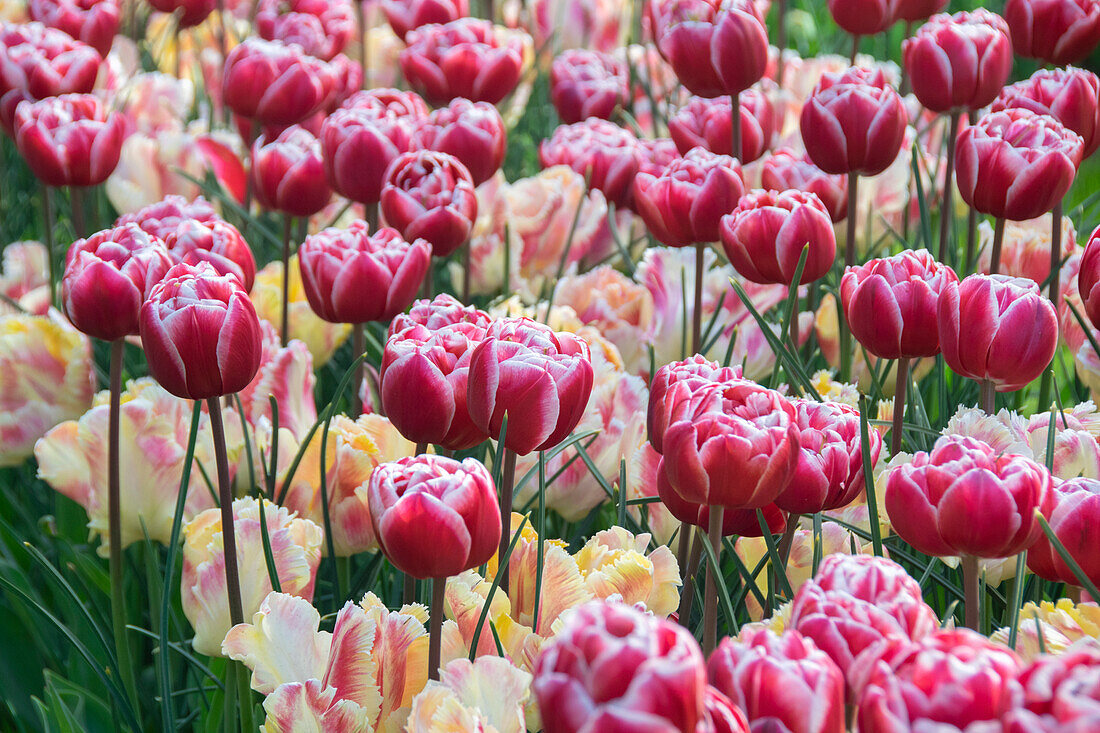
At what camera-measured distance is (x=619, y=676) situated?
322mm

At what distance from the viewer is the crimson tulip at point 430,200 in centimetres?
96

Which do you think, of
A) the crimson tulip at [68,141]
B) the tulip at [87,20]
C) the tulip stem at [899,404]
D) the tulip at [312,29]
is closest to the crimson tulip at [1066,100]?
the tulip stem at [899,404]

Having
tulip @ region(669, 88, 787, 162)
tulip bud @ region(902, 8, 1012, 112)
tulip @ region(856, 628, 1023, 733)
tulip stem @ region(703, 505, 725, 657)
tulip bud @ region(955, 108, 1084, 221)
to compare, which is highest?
tulip bud @ region(902, 8, 1012, 112)

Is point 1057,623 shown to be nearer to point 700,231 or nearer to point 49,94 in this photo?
point 700,231

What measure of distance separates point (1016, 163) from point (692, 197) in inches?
10.4

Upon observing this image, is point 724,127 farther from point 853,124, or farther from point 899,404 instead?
point 899,404

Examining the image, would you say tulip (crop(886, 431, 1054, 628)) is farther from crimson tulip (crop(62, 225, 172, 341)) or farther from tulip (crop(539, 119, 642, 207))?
tulip (crop(539, 119, 642, 207))

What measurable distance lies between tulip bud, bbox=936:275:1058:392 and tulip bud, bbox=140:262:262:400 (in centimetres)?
44

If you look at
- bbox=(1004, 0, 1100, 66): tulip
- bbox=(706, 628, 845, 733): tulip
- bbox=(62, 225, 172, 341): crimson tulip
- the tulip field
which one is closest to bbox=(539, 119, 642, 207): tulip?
the tulip field

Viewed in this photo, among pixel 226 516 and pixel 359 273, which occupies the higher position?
pixel 359 273

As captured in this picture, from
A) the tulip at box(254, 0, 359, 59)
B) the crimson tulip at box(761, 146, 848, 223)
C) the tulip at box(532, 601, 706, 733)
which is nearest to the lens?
the tulip at box(532, 601, 706, 733)

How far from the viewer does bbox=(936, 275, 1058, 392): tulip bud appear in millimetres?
652

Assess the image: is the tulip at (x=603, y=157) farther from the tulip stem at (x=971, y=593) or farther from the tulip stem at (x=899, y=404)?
the tulip stem at (x=971, y=593)

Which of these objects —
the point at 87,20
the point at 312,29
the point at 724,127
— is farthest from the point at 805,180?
the point at 87,20
